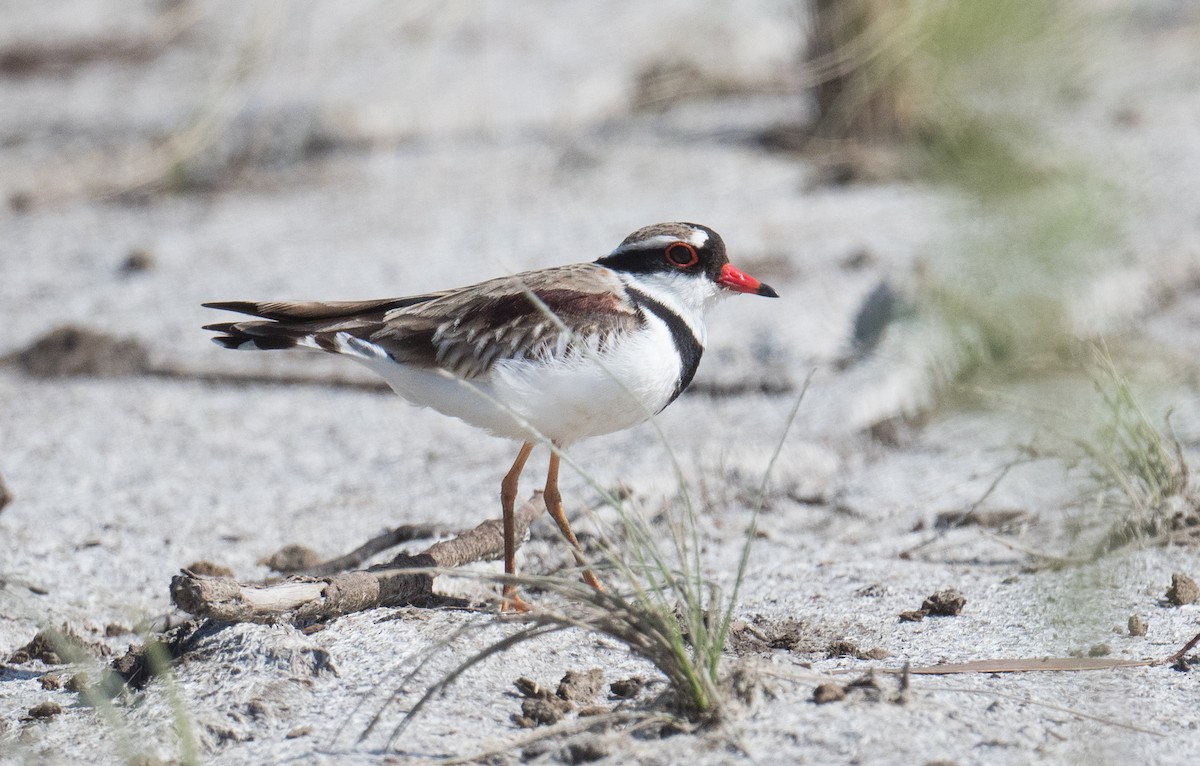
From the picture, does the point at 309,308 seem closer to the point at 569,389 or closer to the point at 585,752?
the point at 569,389

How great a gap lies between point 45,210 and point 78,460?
9.31 ft

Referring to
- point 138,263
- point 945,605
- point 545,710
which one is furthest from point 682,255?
point 138,263

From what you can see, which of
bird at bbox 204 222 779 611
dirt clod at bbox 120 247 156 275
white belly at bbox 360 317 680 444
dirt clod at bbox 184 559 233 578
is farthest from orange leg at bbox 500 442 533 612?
dirt clod at bbox 120 247 156 275

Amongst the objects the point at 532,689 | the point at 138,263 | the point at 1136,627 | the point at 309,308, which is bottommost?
the point at 1136,627

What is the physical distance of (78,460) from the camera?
158 inches

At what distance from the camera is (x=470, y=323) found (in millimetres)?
2969

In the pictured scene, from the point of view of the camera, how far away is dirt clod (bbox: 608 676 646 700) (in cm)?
232

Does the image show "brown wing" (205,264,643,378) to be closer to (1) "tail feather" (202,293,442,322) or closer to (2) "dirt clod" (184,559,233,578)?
(1) "tail feather" (202,293,442,322)

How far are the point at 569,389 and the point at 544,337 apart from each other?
0.15 meters

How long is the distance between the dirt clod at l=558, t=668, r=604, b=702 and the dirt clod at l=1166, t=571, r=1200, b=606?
1.23 m

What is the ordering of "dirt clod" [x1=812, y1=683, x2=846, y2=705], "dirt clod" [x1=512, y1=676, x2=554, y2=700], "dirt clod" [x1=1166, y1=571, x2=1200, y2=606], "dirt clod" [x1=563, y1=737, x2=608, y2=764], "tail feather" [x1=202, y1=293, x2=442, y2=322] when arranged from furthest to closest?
"tail feather" [x1=202, y1=293, x2=442, y2=322] < "dirt clod" [x1=1166, y1=571, x2=1200, y2=606] < "dirt clod" [x1=512, y1=676, x2=554, y2=700] < "dirt clod" [x1=812, y1=683, x2=846, y2=705] < "dirt clod" [x1=563, y1=737, x2=608, y2=764]

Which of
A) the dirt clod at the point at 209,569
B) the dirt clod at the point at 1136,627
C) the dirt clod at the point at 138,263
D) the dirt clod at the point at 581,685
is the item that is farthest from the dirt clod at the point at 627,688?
the dirt clod at the point at 138,263

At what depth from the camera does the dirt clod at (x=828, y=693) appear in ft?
7.17

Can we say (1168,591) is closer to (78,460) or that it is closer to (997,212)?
(997,212)
